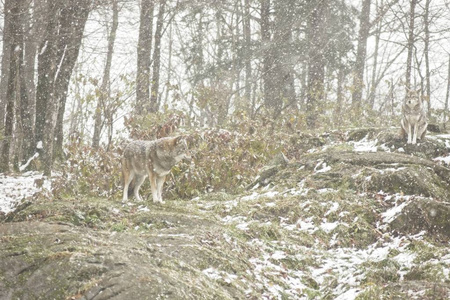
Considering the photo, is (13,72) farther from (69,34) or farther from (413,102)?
(413,102)

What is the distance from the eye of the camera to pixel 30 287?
340 centimetres

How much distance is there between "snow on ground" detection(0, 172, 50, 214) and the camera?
948cm

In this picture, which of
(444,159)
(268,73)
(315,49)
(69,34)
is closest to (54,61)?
(69,34)

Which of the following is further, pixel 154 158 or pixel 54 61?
pixel 54 61

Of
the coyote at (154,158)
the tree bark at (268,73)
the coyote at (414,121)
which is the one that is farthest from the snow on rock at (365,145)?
the tree bark at (268,73)

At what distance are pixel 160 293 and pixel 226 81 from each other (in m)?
15.1

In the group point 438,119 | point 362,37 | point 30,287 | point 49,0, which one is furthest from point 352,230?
point 362,37

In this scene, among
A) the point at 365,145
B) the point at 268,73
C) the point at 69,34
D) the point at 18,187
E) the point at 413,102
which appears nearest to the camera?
the point at 413,102

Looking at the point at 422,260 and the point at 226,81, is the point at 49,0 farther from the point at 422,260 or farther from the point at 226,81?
the point at 422,260

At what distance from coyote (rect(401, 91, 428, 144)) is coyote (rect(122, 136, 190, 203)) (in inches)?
201

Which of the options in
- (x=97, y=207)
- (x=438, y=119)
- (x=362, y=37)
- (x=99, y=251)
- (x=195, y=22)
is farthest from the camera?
(x=362, y=37)

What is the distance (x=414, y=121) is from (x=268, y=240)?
17.2ft

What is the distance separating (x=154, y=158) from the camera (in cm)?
738

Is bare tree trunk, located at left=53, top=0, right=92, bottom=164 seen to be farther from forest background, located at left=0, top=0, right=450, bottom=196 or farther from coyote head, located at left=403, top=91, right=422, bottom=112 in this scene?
coyote head, located at left=403, top=91, right=422, bottom=112
